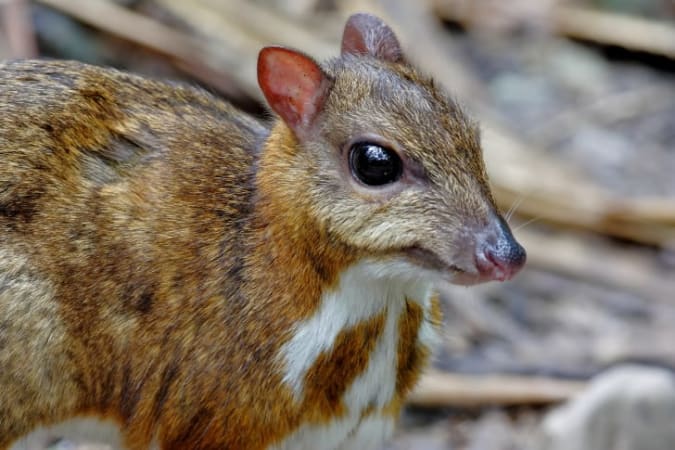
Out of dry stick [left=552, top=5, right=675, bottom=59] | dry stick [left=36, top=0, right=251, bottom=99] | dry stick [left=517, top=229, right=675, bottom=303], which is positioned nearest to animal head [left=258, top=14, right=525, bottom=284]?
dry stick [left=36, top=0, right=251, bottom=99]

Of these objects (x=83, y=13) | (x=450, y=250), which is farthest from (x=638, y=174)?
(x=450, y=250)

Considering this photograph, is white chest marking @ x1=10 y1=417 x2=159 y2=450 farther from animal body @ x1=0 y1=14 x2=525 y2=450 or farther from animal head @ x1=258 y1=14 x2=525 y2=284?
animal head @ x1=258 y1=14 x2=525 y2=284

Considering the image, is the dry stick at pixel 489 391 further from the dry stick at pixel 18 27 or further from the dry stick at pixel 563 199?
the dry stick at pixel 18 27

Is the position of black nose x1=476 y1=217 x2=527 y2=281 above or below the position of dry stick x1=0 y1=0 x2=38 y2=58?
above

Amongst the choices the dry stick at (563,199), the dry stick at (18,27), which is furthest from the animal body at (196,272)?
the dry stick at (563,199)

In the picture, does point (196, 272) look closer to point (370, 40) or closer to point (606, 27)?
point (370, 40)
